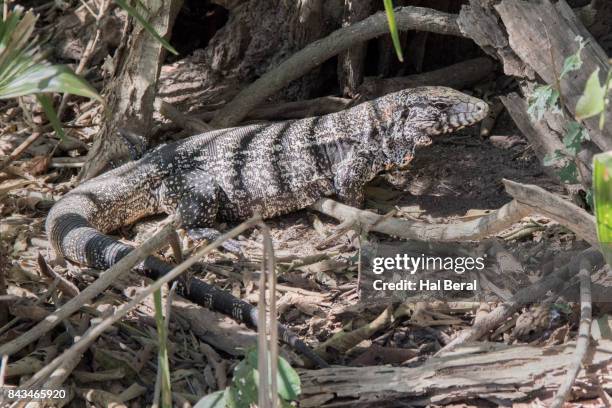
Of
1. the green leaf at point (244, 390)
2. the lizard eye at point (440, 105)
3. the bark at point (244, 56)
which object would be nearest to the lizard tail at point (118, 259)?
the green leaf at point (244, 390)

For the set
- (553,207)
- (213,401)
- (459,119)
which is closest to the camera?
(213,401)

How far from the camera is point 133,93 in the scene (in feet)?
21.5

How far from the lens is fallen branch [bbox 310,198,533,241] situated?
395 centimetres

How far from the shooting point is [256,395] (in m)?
3.11

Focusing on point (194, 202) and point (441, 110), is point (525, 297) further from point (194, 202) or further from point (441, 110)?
point (194, 202)

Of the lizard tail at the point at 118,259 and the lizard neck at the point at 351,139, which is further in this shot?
the lizard neck at the point at 351,139

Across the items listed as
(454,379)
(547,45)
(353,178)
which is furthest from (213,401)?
(353,178)

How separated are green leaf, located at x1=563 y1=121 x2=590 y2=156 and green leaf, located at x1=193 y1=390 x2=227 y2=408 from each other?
8.00ft

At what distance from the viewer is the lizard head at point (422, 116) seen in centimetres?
672

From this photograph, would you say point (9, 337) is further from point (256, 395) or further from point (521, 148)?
point (521, 148)

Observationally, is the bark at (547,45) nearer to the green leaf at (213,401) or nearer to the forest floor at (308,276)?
the forest floor at (308,276)

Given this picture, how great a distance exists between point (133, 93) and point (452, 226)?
3186 mm

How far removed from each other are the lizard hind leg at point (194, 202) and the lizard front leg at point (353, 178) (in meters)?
1.03

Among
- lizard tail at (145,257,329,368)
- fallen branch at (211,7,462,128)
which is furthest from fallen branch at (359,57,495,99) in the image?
lizard tail at (145,257,329,368)
